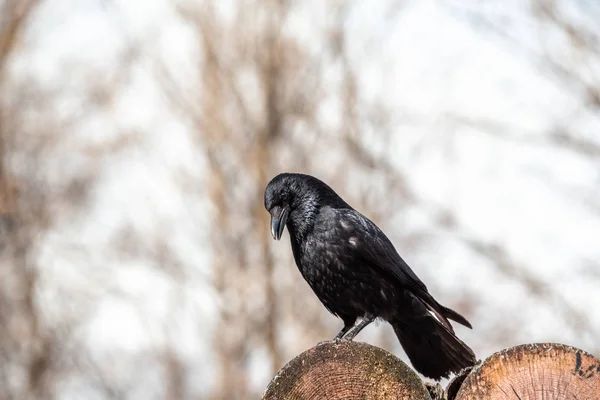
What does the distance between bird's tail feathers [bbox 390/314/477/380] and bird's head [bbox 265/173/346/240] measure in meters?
0.66

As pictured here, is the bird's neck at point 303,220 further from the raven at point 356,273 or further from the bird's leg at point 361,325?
the bird's leg at point 361,325

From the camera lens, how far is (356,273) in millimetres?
3598

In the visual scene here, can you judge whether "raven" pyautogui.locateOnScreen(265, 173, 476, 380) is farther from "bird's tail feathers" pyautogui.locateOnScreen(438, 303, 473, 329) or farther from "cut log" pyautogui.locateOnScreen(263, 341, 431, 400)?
"cut log" pyautogui.locateOnScreen(263, 341, 431, 400)

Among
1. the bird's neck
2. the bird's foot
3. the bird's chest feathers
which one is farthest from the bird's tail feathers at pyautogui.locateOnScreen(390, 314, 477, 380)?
the bird's foot

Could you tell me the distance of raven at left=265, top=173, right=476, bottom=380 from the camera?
338 cm

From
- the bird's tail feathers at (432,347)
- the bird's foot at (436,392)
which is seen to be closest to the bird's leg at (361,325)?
the bird's tail feathers at (432,347)

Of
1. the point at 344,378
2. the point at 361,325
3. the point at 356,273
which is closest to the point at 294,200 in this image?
the point at 356,273

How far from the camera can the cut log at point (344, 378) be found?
7.64ft

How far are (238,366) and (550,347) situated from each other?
29.2 feet

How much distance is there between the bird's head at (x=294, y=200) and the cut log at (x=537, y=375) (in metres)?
1.58

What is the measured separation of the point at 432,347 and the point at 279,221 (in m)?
0.91

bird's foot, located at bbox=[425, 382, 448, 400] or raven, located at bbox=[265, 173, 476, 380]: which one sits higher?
raven, located at bbox=[265, 173, 476, 380]

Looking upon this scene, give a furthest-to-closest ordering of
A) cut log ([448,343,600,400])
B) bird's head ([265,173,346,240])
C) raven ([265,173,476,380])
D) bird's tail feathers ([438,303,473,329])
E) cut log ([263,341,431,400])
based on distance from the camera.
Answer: bird's head ([265,173,346,240]) → raven ([265,173,476,380]) → bird's tail feathers ([438,303,473,329]) → cut log ([263,341,431,400]) → cut log ([448,343,600,400])

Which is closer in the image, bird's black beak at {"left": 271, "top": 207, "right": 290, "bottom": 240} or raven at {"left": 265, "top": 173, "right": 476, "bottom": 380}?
raven at {"left": 265, "top": 173, "right": 476, "bottom": 380}
